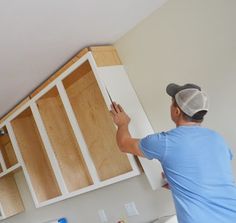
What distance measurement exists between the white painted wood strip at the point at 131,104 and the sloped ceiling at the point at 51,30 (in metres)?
0.25

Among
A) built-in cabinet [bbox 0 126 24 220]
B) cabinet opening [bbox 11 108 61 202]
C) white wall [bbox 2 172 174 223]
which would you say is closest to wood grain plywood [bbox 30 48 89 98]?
cabinet opening [bbox 11 108 61 202]

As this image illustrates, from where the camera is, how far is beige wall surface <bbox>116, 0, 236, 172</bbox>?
1.75 meters

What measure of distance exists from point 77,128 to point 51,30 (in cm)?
71

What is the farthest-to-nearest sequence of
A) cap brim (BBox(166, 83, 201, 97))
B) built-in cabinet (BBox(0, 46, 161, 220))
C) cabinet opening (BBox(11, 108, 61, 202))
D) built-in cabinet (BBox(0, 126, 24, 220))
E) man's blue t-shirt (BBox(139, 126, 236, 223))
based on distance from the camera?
built-in cabinet (BBox(0, 126, 24, 220)) → cabinet opening (BBox(11, 108, 61, 202)) → built-in cabinet (BBox(0, 46, 161, 220)) → cap brim (BBox(166, 83, 201, 97)) → man's blue t-shirt (BBox(139, 126, 236, 223))

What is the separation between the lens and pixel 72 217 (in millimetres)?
2889

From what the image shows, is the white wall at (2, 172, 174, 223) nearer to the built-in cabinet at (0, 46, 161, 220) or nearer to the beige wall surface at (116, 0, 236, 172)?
the built-in cabinet at (0, 46, 161, 220)

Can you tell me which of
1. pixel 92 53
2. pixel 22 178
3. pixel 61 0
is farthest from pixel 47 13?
pixel 22 178

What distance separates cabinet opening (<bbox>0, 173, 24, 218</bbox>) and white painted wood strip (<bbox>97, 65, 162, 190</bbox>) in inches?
72.4

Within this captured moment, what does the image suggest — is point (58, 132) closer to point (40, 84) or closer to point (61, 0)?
point (40, 84)

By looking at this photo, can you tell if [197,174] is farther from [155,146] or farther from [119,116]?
[119,116]

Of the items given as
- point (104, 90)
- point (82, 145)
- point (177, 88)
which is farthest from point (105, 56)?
point (177, 88)

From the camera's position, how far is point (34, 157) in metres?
2.82

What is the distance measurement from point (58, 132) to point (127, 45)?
2.92 ft

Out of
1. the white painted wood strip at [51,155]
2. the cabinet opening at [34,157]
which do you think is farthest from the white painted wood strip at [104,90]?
the cabinet opening at [34,157]
